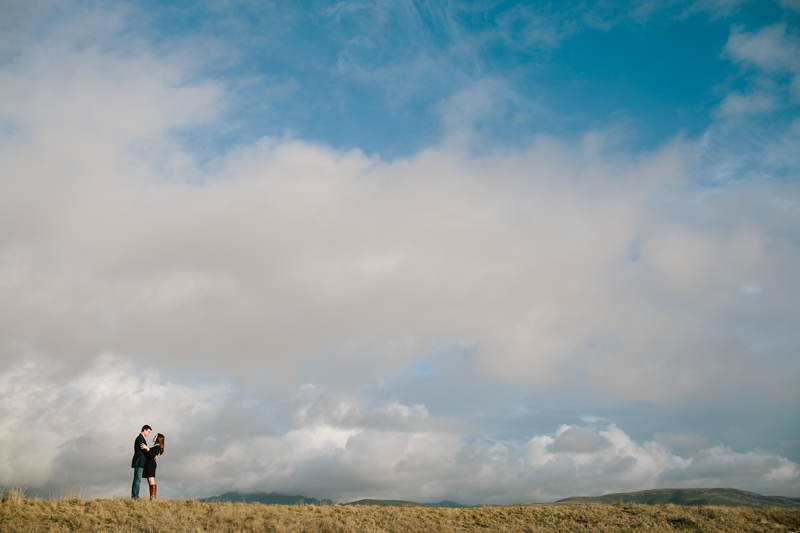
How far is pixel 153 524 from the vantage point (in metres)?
17.0

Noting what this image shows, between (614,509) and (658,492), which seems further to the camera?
(658,492)

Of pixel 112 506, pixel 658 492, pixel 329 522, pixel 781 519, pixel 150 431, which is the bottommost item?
pixel 658 492

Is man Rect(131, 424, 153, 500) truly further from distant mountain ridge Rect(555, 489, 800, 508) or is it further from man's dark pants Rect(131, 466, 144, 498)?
distant mountain ridge Rect(555, 489, 800, 508)

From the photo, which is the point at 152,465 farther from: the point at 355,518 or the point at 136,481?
the point at 355,518

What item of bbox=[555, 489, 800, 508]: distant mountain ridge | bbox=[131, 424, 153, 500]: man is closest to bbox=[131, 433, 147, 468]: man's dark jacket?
bbox=[131, 424, 153, 500]: man

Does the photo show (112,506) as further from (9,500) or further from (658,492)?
(658,492)

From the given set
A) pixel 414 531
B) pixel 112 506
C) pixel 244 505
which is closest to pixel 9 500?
pixel 112 506

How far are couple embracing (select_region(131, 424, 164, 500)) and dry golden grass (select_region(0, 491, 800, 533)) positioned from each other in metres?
0.62

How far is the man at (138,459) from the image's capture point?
19547 mm

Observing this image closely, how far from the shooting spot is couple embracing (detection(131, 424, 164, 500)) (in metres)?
19.6

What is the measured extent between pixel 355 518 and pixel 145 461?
9.31 m

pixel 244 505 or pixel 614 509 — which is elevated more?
pixel 244 505

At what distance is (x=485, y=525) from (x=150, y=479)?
15505mm

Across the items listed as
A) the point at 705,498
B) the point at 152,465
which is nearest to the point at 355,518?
the point at 152,465
